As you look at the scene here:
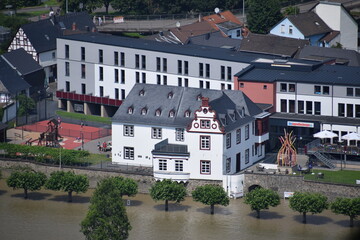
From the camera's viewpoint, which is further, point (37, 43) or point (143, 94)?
A: point (37, 43)

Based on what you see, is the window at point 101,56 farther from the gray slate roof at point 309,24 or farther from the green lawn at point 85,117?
the gray slate roof at point 309,24

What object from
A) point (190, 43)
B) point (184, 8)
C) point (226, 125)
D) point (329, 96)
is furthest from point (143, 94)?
point (184, 8)

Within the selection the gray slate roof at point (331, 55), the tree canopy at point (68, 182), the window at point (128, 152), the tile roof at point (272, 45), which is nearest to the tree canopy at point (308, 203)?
the window at point (128, 152)

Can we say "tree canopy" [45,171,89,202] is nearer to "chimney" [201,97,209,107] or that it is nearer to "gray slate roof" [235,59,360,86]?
"chimney" [201,97,209,107]

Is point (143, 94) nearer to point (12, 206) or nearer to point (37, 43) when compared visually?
point (12, 206)

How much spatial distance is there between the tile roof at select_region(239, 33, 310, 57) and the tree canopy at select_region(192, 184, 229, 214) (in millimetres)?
33820

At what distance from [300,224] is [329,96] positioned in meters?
19.4

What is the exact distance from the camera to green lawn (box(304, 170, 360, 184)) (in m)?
121

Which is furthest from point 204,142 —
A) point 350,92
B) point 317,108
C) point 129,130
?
point 350,92

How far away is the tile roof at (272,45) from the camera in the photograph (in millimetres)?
149750

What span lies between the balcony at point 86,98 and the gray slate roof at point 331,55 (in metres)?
20.5

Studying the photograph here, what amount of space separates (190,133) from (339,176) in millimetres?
13726

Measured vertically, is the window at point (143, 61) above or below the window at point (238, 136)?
above

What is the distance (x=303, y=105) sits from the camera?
132625 millimetres
